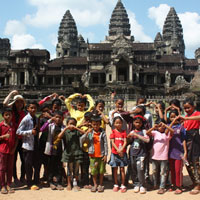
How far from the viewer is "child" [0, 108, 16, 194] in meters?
7.15

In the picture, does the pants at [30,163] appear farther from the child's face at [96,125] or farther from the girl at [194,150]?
the girl at [194,150]

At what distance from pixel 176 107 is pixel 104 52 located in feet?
153

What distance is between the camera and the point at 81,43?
79375 mm

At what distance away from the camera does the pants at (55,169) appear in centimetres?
762

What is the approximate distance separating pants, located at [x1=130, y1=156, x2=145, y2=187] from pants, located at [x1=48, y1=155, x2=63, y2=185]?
80.4 inches

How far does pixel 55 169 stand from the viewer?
7688mm

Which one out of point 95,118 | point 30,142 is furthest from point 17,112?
point 95,118

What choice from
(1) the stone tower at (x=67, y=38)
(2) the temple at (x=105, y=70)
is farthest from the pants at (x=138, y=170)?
(1) the stone tower at (x=67, y=38)

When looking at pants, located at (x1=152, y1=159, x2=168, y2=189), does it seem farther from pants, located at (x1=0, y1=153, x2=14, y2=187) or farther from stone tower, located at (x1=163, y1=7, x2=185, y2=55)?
stone tower, located at (x1=163, y1=7, x2=185, y2=55)

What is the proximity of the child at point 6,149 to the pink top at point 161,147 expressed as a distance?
12.4 ft

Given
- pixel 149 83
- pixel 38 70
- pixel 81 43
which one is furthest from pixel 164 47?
pixel 38 70

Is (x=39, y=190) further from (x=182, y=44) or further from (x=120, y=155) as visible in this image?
(x=182, y=44)

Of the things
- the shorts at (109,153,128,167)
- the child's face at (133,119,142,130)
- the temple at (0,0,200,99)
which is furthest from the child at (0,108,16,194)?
the temple at (0,0,200,99)

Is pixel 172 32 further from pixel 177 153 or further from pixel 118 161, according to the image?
pixel 118 161
